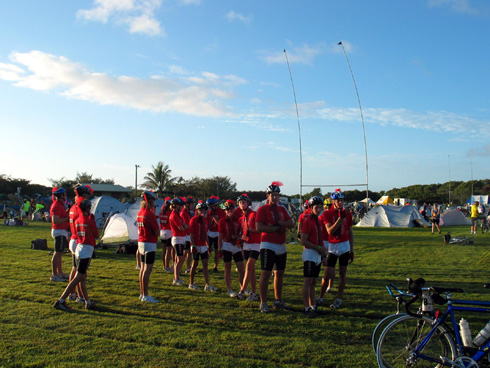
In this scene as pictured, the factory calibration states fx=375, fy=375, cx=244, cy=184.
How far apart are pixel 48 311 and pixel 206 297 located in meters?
2.78

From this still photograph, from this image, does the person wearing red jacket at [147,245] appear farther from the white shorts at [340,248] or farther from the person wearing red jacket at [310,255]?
the white shorts at [340,248]

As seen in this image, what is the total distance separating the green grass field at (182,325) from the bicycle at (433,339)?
0.57 meters

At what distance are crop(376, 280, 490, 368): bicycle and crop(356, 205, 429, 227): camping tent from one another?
2698cm

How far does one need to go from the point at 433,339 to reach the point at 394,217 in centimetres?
2759

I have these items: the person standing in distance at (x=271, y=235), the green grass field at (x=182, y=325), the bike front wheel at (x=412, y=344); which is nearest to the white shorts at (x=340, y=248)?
the green grass field at (x=182, y=325)

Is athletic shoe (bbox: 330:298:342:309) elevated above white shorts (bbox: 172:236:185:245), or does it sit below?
below

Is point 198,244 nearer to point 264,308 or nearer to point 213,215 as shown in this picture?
point 213,215

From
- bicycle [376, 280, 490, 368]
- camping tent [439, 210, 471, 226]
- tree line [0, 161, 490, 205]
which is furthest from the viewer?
tree line [0, 161, 490, 205]

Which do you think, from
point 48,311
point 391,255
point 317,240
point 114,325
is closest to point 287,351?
point 317,240

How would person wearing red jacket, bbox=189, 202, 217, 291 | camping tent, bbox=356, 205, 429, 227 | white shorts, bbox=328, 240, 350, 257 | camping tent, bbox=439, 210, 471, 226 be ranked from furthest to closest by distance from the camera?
camping tent, bbox=439, 210, 471, 226, camping tent, bbox=356, 205, 429, 227, person wearing red jacket, bbox=189, 202, 217, 291, white shorts, bbox=328, 240, 350, 257

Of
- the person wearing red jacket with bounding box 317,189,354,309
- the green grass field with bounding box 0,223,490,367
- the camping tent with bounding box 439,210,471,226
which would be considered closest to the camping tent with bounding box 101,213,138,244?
the green grass field with bounding box 0,223,490,367

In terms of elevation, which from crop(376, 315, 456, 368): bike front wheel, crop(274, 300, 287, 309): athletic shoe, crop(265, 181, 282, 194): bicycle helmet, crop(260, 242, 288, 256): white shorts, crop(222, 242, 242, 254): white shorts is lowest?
Answer: crop(274, 300, 287, 309): athletic shoe

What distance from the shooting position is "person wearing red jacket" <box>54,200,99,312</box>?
6.39 meters

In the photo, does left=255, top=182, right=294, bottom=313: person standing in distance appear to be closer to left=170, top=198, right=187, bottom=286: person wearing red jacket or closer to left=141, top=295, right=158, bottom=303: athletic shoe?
left=141, top=295, right=158, bottom=303: athletic shoe
